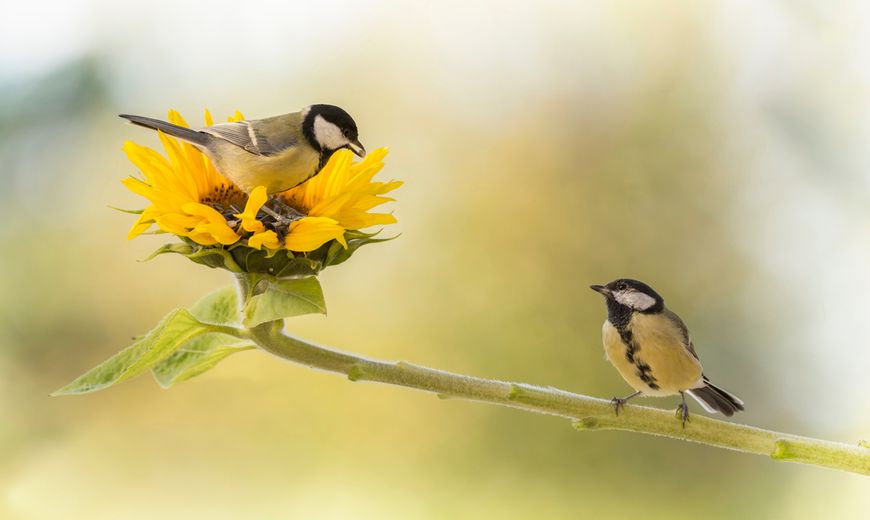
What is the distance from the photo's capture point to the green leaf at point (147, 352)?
3.43 feet

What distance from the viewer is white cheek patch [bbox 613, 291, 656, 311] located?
4.79 feet

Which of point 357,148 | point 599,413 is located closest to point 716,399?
point 599,413

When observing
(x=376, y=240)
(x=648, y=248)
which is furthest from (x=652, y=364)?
(x=648, y=248)

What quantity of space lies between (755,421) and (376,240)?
2076mm

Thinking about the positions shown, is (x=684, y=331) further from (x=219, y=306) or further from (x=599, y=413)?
(x=219, y=306)

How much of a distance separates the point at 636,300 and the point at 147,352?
2.52ft

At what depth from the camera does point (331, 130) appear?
4.03 ft

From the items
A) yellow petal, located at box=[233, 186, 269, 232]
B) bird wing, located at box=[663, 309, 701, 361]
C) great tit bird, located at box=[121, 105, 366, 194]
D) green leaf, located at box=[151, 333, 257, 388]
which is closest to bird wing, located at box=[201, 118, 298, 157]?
great tit bird, located at box=[121, 105, 366, 194]

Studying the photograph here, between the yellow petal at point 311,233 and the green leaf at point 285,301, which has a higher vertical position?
the yellow petal at point 311,233

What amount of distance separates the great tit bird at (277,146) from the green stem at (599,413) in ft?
0.93

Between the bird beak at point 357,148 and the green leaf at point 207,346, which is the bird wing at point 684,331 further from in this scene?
the green leaf at point 207,346

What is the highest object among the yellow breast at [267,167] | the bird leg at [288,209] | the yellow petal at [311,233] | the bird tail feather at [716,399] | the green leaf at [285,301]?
the yellow breast at [267,167]

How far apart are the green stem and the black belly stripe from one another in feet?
0.92

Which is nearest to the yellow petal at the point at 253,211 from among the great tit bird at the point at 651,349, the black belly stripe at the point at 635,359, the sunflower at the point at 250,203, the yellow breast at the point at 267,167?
the sunflower at the point at 250,203
